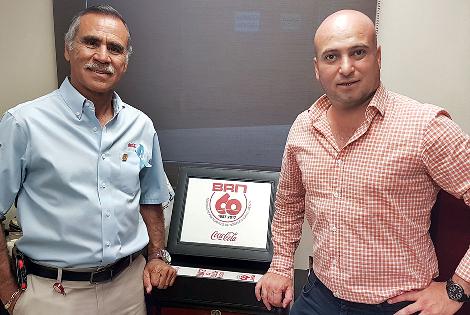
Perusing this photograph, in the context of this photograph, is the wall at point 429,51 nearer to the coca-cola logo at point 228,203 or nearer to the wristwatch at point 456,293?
the coca-cola logo at point 228,203

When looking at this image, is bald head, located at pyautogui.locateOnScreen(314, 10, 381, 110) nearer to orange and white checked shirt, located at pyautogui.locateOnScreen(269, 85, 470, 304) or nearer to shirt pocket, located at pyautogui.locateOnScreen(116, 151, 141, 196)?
orange and white checked shirt, located at pyautogui.locateOnScreen(269, 85, 470, 304)

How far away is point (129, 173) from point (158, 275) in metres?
0.43

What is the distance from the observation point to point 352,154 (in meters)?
1.30

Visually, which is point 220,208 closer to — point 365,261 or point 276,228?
point 276,228

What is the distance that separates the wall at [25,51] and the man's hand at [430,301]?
2110 mm

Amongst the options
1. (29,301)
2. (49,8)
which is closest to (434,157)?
(29,301)

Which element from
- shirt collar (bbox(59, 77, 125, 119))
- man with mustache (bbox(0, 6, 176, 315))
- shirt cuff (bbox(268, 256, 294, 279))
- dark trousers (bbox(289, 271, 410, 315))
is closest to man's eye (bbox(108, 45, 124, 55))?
man with mustache (bbox(0, 6, 176, 315))

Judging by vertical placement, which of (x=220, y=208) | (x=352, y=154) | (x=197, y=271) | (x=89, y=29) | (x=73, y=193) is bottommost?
(x=197, y=271)

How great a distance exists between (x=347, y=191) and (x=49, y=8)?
196 centimetres

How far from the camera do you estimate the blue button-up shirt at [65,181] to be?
150cm

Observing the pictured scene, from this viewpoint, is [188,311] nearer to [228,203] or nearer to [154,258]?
[154,258]

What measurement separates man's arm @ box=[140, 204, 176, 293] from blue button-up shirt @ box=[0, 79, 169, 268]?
0.57 ft

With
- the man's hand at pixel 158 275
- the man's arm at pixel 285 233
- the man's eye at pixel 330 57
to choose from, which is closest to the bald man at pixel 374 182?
the man's eye at pixel 330 57

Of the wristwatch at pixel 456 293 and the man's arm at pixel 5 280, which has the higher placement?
the wristwatch at pixel 456 293
